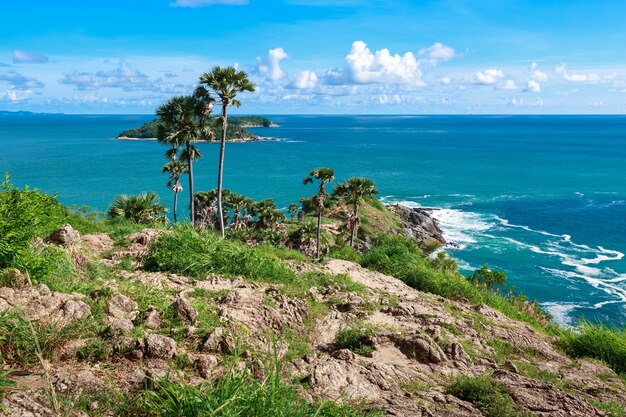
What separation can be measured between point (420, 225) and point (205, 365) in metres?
58.3

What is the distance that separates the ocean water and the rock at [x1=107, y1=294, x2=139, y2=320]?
35.6 m

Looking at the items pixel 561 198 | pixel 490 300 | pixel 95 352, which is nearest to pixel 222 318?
pixel 95 352

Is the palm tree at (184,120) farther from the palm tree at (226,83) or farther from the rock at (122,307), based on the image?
the rock at (122,307)

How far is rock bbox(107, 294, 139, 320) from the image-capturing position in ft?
27.1

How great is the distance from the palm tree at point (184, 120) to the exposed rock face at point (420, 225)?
3394cm

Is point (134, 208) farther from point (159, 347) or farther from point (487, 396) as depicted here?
point (487, 396)

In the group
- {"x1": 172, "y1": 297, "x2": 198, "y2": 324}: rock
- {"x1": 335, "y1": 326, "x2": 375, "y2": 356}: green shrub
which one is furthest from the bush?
{"x1": 335, "y1": 326, "x2": 375, "y2": 356}: green shrub

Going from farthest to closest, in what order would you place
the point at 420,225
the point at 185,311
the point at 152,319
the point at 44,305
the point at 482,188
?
1. the point at 482,188
2. the point at 420,225
3. the point at 185,311
4. the point at 152,319
5. the point at 44,305

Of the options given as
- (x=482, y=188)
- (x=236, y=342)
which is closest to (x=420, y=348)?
(x=236, y=342)

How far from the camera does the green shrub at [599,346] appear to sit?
1204 cm

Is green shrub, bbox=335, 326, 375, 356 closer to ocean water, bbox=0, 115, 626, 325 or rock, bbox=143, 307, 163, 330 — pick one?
rock, bbox=143, 307, 163, 330

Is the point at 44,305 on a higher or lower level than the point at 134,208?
higher

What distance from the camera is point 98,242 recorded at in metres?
14.7

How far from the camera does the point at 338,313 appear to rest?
39.3ft
